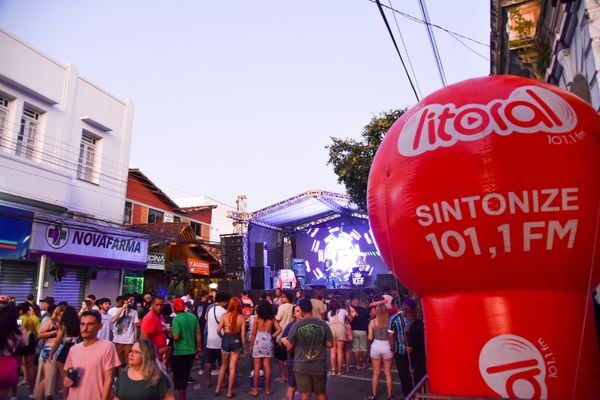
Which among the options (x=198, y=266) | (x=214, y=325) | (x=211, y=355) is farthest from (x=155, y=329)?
(x=198, y=266)

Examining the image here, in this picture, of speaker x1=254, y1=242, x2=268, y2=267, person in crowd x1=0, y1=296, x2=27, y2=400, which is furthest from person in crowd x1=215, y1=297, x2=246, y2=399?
speaker x1=254, y1=242, x2=268, y2=267

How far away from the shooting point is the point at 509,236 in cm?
321

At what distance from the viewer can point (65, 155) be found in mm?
16375

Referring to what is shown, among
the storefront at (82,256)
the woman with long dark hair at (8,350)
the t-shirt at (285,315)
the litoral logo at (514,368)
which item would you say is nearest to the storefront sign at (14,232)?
the storefront at (82,256)

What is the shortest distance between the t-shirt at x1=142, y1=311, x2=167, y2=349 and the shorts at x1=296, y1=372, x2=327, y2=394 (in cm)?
238

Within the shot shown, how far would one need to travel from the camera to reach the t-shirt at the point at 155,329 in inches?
268

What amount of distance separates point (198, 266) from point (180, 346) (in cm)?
1829

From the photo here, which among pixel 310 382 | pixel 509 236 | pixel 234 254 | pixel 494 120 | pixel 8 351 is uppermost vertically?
pixel 234 254

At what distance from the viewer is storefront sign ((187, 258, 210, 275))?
24047mm

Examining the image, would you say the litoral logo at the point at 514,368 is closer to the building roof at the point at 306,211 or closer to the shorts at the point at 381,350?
the shorts at the point at 381,350

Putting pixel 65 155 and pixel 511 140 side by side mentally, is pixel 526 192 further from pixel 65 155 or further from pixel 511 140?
pixel 65 155

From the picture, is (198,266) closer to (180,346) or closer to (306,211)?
(306,211)

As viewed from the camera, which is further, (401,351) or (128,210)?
(128,210)

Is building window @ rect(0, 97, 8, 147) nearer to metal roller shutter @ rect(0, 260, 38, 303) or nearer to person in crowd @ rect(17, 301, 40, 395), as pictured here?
metal roller shutter @ rect(0, 260, 38, 303)
